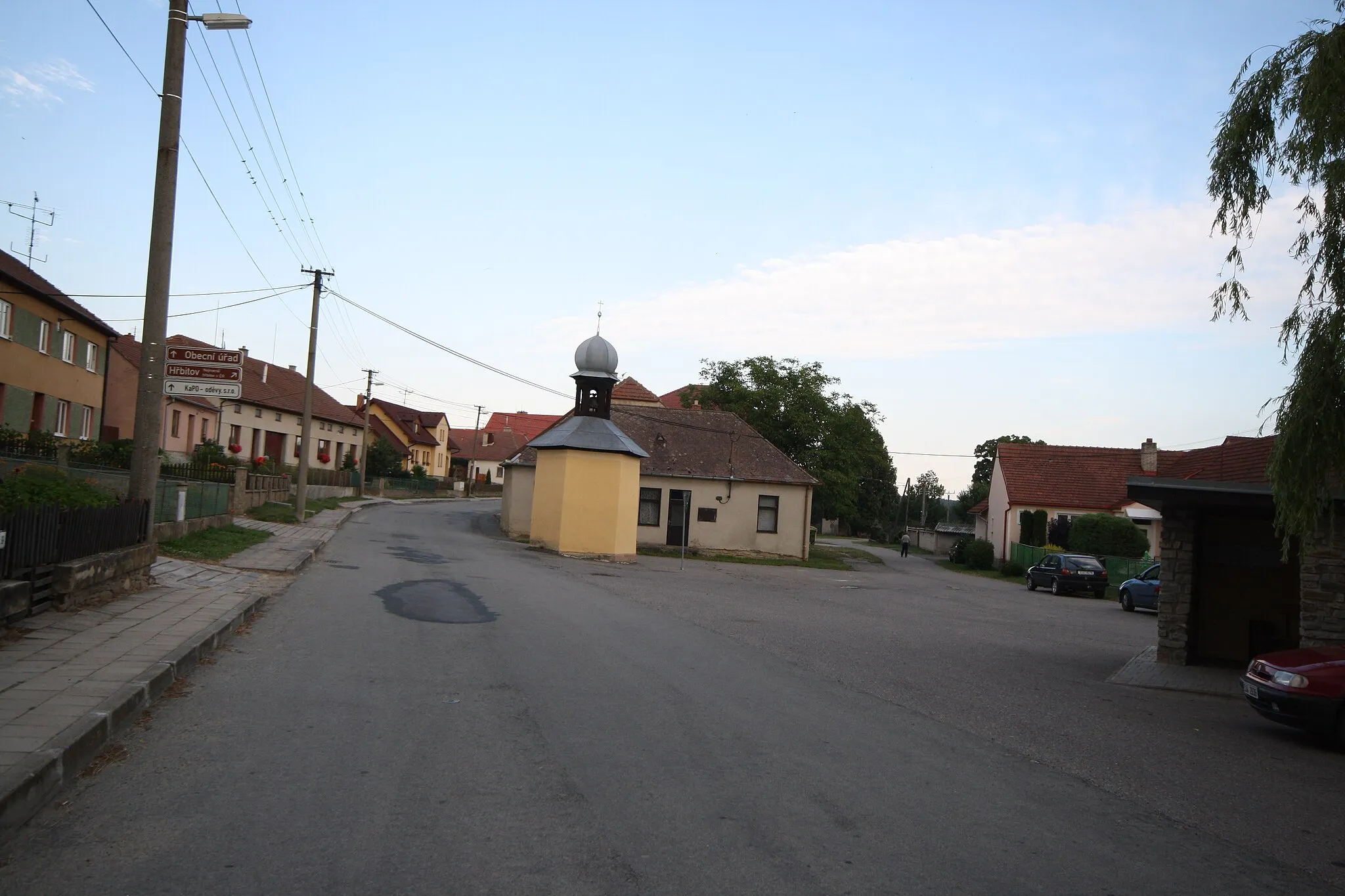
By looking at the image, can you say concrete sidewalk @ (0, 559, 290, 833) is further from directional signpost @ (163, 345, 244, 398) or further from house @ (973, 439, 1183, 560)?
house @ (973, 439, 1183, 560)

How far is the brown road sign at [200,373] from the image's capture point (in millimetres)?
12945

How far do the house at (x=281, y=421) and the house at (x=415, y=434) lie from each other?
10746 millimetres

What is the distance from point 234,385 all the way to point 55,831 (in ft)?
29.0

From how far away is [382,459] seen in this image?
237 feet

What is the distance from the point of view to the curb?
4.99 meters

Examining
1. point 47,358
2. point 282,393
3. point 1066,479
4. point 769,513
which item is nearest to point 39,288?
point 47,358

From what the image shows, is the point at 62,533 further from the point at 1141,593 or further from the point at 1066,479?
the point at 1066,479

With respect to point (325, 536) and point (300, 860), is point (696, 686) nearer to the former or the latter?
point (300, 860)

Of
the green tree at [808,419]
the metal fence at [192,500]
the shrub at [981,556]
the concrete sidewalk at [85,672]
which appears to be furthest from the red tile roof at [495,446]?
the concrete sidewalk at [85,672]

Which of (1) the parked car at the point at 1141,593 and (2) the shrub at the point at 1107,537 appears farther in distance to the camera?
(2) the shrub at the point at 1107,537

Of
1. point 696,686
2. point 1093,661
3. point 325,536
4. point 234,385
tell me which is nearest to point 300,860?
point 696,686

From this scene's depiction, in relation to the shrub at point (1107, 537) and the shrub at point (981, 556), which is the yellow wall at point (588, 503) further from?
the shrub at point (981, 556)

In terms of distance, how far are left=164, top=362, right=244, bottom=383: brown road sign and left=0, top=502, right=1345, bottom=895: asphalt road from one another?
3.16 meters

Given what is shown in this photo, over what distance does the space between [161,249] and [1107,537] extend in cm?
3693
